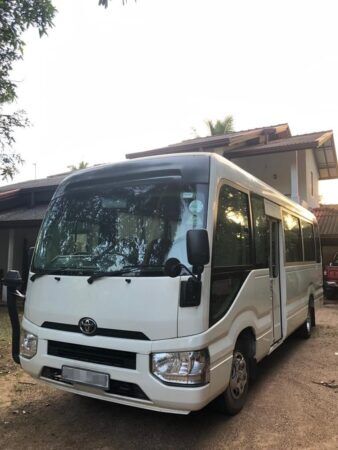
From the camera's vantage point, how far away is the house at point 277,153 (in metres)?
16.6

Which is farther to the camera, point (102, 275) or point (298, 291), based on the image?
point (298, 291)

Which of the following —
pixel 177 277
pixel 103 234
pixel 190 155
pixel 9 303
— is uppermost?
pixel 190 155

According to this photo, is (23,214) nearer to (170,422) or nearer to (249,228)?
(249,228)

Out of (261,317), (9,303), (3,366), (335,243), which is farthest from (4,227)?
(335,243)

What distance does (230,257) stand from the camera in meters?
Answer: 4.24

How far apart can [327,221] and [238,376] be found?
54.6ft

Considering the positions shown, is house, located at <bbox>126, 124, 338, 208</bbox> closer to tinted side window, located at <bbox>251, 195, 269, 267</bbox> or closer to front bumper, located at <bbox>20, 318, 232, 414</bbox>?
tinted side window, located at <bbox>251, 195, 269, 267</bbox>

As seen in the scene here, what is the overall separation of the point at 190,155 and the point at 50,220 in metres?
1.65

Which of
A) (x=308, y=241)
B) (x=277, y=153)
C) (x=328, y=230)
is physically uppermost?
(x=277, y=153)

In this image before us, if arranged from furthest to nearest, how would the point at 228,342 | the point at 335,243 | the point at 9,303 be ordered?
the point at 335,243, the point at 9,303, the point at 228,342

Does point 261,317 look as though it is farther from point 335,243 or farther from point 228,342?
point 335,243

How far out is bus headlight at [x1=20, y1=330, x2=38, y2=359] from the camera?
4.11 m

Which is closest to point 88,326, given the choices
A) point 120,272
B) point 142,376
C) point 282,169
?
point 120,272

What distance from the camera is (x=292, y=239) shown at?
732 centimetres
